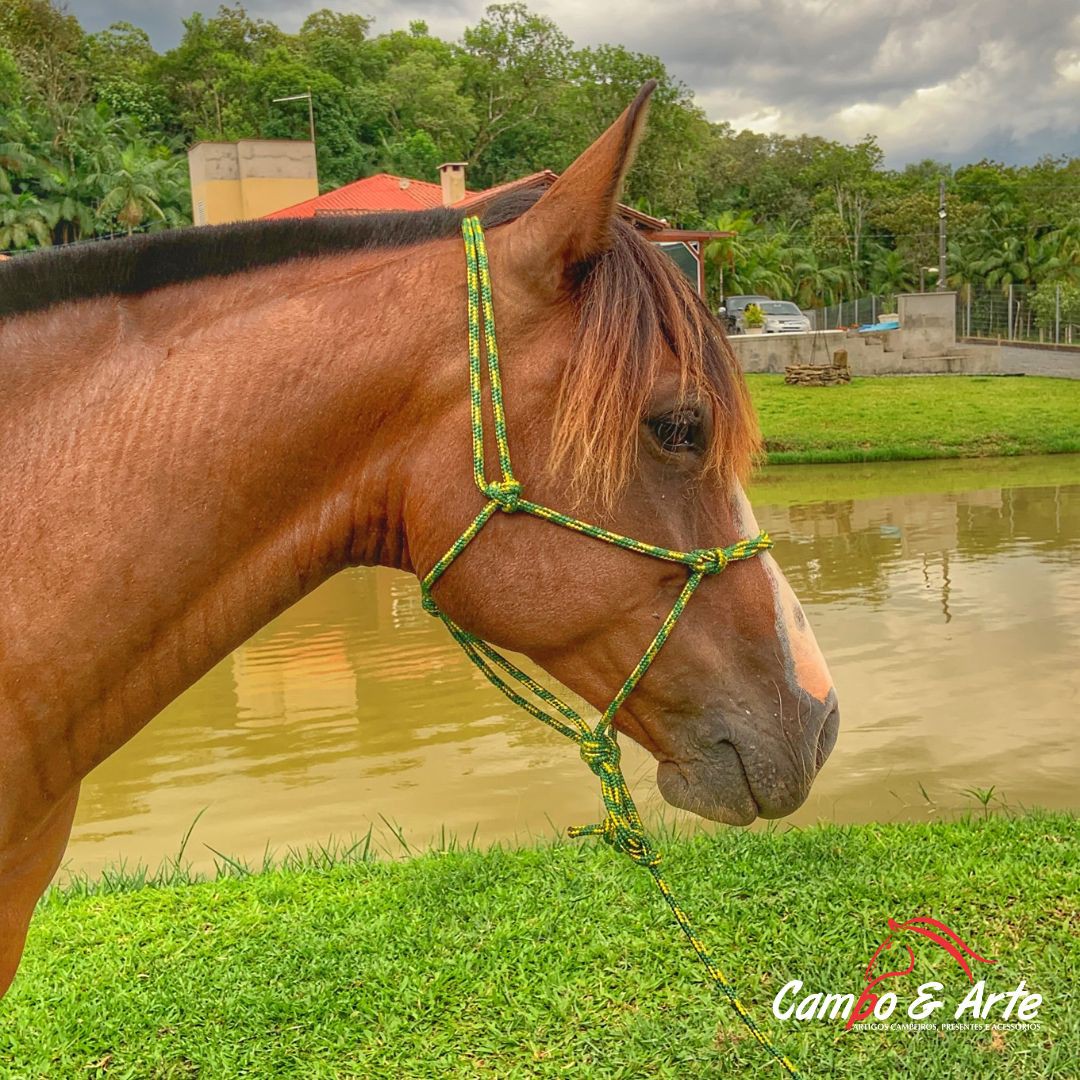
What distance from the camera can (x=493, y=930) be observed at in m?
3.54

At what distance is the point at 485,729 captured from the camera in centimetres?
597

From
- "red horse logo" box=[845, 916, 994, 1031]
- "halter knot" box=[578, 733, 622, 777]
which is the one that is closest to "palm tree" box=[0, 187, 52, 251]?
"red horse logo" box=[845, 916, 994, 1031]

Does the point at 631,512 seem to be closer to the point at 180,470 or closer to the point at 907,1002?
the point at 180,470

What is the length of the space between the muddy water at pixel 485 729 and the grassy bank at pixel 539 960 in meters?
0.62

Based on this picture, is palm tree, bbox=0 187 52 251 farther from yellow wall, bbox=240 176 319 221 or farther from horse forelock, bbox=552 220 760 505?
horse forelock, bbox=552 220 760 505

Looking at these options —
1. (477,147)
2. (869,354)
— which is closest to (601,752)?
(869,354)

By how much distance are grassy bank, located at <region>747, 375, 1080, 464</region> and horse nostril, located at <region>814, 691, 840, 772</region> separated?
48.9 feet

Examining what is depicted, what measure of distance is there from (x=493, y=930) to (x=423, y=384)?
2557 mm

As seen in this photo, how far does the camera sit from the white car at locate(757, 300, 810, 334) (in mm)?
31422

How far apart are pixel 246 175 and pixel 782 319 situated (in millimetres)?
16459

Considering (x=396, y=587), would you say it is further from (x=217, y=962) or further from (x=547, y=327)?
(x=547, y=327)

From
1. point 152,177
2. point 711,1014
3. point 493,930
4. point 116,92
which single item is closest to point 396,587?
point 493,930

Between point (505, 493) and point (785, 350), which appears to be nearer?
point (505, 493)

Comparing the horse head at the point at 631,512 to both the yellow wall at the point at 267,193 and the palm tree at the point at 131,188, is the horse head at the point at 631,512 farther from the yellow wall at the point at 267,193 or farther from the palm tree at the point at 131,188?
the palm tree at the point at 131,188
